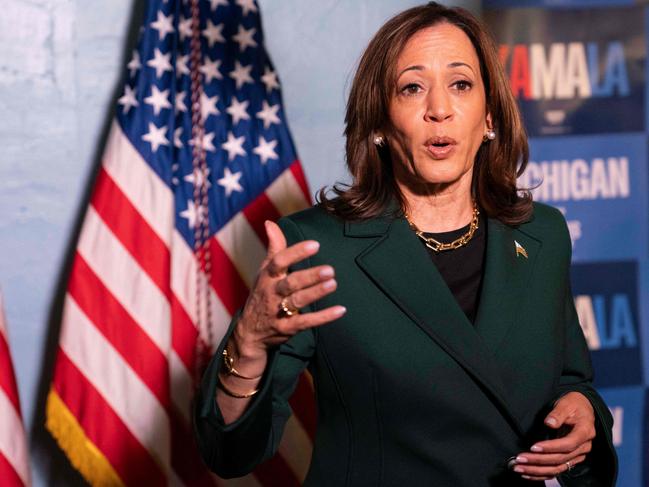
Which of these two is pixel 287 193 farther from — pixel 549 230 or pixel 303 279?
pixel 303 279

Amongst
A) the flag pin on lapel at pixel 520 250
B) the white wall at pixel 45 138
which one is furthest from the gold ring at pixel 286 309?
the white wall at pixel 45 138

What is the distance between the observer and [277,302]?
1127 millimetres

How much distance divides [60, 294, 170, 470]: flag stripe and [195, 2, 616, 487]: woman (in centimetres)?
87

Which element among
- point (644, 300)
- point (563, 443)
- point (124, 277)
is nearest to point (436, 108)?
point (563, 443)

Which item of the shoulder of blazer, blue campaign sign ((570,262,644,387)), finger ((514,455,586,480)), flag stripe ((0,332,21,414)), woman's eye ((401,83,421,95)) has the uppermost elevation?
woman's eye ((401,83,421,95))

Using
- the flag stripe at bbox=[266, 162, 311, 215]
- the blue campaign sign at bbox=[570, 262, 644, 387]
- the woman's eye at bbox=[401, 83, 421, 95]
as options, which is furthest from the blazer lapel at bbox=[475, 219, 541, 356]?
the blue campaign sign at bbox=[570, 262, 644, 387]

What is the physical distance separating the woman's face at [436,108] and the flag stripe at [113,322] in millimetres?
915

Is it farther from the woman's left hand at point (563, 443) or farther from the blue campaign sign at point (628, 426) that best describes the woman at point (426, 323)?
the blue campaign sign at point (628, 426)

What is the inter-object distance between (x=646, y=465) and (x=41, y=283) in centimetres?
176

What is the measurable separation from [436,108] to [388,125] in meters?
0.11

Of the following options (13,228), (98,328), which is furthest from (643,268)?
(13,228)

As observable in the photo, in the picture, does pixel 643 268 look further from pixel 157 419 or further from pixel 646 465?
pixel 157 419

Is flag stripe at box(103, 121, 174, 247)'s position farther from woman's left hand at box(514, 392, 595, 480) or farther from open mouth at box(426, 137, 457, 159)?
woman's left hand at box(514, 392, 595, 480)

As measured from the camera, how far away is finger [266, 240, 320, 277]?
108 centimetres
